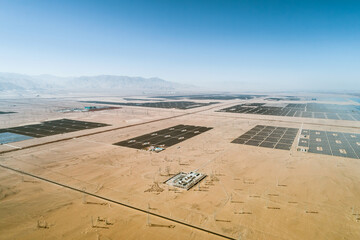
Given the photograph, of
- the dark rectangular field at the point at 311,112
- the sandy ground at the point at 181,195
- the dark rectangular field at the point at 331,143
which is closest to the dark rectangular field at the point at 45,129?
the sandy ground at the point at 181,195

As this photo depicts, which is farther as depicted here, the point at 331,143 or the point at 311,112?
the point at 311,112

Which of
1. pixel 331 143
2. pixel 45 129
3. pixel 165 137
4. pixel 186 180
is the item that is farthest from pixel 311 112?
pixel 45 129

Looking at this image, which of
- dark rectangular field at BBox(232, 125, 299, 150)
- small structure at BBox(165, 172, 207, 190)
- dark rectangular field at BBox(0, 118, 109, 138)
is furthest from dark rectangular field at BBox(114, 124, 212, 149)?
dark rectangular field at BBox(0, 118, 109, 138)

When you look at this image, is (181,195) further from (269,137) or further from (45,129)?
(45,129)

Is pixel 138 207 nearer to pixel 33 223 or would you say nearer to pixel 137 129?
pixel 33 223

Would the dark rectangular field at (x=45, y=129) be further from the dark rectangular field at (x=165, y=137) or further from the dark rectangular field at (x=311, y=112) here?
the dark rectangular field at (x=311, y=112)

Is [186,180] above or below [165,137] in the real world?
below

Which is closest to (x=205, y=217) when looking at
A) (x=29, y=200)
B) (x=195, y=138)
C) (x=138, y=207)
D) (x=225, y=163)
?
(x=138, y=207)
